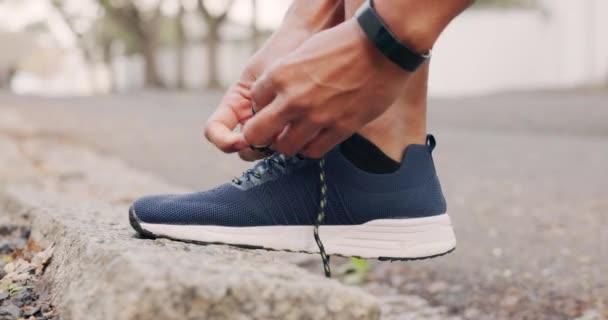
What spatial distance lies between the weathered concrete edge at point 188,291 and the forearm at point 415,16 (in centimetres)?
37

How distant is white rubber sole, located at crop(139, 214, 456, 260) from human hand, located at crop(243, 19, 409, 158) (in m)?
0.29

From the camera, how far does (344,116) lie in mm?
994

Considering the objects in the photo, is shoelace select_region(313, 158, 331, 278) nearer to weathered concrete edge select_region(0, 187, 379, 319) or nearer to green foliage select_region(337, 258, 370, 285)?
weathered concrete edge select_region(0, 187, 379, 319)

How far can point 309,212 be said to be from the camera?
1.28 metres

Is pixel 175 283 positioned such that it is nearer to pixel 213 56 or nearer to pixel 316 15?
pixel 316 15

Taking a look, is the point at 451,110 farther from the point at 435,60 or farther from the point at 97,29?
the point at 97,29

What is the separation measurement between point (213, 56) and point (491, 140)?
9116 millimetres

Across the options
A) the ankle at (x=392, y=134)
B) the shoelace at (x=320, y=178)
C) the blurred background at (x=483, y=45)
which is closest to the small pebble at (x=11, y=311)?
the shoelace at (x=320, y=178)

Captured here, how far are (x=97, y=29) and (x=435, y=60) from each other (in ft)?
49.9

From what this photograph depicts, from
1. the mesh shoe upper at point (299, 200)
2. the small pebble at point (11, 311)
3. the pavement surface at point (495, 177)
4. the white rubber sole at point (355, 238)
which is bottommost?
the pavement surface at point (495, 177)

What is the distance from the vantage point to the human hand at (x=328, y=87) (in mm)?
967

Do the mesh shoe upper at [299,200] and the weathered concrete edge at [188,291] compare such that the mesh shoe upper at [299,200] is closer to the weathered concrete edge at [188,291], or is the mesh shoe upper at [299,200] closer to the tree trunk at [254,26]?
the weathered concrete edge at [188,291]

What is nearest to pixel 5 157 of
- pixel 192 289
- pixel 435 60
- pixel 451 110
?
pixel 192 289

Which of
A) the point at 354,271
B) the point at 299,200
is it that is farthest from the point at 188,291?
the point at 354,271
